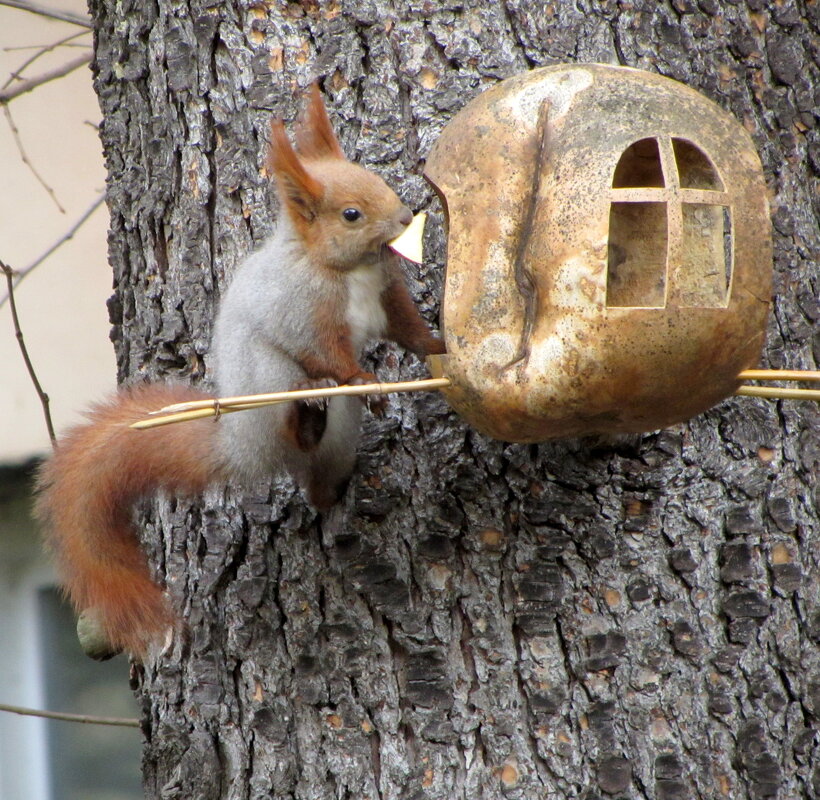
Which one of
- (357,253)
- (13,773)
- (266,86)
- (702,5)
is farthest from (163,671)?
(13,773)

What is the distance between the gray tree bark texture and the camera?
4.73ft

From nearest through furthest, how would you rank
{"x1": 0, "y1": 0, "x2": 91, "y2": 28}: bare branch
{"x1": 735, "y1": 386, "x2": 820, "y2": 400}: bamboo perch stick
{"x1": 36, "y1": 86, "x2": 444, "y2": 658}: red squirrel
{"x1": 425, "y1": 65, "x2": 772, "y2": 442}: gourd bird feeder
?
1. {"x1": 425, "y1": 65, "x2": 772, "y2": 442}: gourd bird feeder
2. {"x1": 735, "y1": 386, "x2": 820, "y2": 400}: bamboo perch stick
3. {"x1": 36, "y1": 86, "x2": 444, "y2": 658}: red squirrel
4. {"x1": 0, "y1": 0, "x2": 91, "y2": 28}: bare branch

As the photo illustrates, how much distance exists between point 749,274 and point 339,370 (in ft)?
1.53

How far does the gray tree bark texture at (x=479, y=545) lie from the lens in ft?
4.73

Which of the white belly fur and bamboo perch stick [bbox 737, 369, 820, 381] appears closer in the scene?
bamboo perch stick [bbox 737, 369, 820, 381]

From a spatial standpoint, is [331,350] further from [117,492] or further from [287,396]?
[117,492]

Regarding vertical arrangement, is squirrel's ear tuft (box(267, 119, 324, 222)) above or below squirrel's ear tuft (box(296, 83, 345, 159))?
below

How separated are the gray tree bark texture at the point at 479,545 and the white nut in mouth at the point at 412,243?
0.65ft

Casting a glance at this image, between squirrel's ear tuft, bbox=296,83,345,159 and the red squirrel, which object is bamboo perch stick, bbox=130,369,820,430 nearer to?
the red squirrel

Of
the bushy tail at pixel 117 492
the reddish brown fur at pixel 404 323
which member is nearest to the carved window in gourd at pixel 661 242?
the reddish brown fur at pixel 404 323

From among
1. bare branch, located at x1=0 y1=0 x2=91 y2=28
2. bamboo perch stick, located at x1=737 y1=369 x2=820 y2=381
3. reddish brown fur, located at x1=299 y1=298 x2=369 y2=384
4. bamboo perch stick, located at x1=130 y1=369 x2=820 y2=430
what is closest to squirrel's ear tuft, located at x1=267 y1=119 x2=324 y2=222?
reddish brown fur, located at x1=299 y1=298 x2=369 y2=384

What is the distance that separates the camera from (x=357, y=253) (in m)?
1.38

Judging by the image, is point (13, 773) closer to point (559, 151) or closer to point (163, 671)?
point (163, 671)

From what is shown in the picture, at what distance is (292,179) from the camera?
131 centimetres
